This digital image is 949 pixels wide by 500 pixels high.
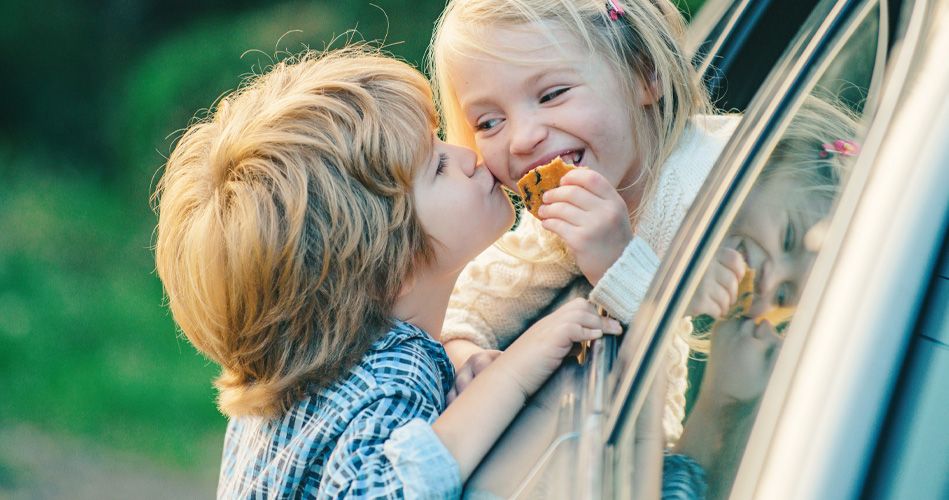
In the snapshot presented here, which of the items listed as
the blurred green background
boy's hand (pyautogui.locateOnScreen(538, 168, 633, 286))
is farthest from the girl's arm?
the blurred green background

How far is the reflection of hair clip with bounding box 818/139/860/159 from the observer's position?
77 centimetres

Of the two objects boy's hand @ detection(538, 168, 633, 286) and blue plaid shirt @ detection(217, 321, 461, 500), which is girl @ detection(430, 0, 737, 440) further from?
blue plaid shirt @ detection(217, 321, 461, 500)

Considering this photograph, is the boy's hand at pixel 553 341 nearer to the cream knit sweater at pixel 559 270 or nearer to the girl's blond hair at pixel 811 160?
the cream knit sweater at pixel 559 270

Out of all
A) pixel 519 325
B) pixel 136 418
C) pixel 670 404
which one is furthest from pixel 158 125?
pixel 670 404

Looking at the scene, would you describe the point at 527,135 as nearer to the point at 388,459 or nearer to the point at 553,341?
the point at 553,341

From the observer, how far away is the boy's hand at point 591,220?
4.90 ft

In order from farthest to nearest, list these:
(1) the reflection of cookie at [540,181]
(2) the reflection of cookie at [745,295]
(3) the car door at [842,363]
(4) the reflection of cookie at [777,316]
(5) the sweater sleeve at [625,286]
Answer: (1) the reflection of cookie at [540,181]
(5) the sweater sleeve at [625,286]
(2) the reflection of cookie at [745,295]
(4) the reflection of cookie at [777,316]
(3) the car door at [842,363]

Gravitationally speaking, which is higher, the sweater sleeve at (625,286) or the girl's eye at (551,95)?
the girl's eye at (551,95)

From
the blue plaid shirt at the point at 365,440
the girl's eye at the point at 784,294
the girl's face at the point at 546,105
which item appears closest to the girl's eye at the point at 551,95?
the girl's face at the point at 546,105

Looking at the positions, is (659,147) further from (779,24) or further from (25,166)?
(25,166)

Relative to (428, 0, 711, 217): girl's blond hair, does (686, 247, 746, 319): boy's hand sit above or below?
below

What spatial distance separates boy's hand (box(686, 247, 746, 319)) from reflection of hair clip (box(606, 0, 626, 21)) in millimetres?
1029

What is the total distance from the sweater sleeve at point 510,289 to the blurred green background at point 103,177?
2.96 metres

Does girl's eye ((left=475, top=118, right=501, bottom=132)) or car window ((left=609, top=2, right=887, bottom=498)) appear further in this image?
girl's eye ((left=475, top=118, right=501, bottom=132))
